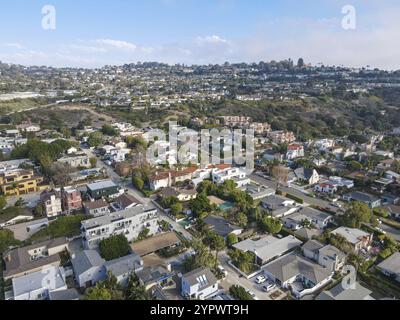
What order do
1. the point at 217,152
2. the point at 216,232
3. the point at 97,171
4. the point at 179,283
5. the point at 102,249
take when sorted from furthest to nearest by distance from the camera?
the point at 217,152 < the point at 97,171 < the point at 216,232 < the point at 102,249 < the point at 179,283

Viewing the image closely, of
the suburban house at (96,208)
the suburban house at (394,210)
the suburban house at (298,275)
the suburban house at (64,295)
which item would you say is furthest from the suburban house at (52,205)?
the suburban house at (394,210)

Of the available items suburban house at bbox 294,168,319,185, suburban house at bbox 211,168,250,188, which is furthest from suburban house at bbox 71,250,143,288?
suburban house at bbox 294,168,319,185

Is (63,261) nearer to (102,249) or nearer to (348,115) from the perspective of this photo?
(102,249)

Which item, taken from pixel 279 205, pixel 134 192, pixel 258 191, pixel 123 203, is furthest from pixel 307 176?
pixel 123 203

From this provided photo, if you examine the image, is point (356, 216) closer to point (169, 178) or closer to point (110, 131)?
point (169, 178)

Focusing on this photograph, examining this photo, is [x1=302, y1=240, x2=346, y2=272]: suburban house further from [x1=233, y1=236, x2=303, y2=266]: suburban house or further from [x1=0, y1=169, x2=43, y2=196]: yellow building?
[x1=0, y1=169, x2=43, y2=196]: yellow building
